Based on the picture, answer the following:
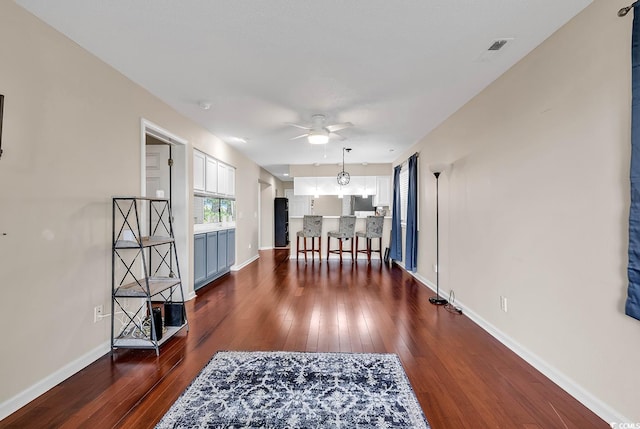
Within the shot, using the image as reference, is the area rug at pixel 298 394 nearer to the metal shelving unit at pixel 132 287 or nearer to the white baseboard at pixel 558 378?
the metal shelving unit at pixel 132 287

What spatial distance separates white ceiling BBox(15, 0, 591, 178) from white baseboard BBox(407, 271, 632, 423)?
2.42 m

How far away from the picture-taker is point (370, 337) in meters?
2.81

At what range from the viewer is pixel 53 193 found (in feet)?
6.78

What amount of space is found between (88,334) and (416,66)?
11.7 ft

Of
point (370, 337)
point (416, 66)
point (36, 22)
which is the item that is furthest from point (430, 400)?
point (36, 22)

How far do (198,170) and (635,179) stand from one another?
4553mm

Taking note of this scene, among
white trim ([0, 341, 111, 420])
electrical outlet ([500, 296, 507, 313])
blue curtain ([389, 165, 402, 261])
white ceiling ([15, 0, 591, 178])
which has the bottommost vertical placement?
white trim ([0, 341, 111, 420])

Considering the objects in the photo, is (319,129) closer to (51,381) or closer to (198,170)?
(198,170)

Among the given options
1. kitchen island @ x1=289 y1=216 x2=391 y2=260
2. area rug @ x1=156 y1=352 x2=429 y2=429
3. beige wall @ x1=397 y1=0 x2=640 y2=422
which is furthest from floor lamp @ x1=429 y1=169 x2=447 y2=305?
kitchen island @ x1=289 y1=216 x2=391 y2=260

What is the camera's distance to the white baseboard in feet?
5.52

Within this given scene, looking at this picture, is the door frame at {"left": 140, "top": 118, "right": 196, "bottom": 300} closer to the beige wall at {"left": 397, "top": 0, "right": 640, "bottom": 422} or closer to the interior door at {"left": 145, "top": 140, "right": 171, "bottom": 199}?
the interior door at {"left": 145, "top": 140, "right": 171, "bottom": 199}

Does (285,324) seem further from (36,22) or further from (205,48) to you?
(36,22)

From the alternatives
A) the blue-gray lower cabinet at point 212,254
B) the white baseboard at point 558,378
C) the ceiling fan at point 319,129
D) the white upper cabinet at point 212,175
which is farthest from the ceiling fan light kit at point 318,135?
the white baseboard at point 558,378

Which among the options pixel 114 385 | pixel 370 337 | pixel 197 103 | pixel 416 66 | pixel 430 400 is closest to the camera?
pixel 430 400
